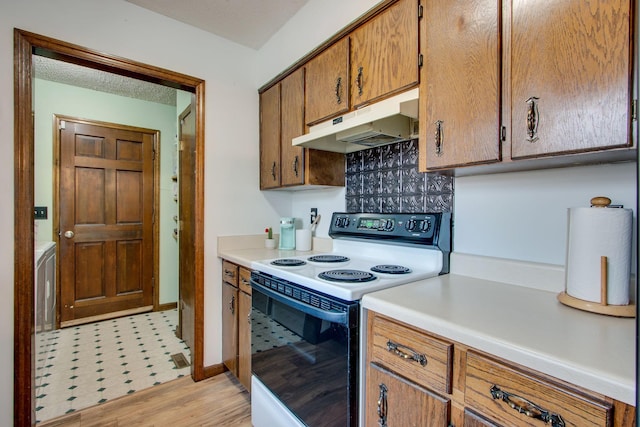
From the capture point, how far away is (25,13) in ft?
5.28

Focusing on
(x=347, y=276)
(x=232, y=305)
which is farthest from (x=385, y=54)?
(x=232, y=305)

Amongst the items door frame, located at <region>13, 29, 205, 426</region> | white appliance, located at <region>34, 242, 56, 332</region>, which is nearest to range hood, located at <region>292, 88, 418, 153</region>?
door frame, located at <region>13, 29, 205, 426</region>

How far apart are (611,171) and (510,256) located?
45 cm

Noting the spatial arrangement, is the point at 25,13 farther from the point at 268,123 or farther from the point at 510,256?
the point at 510,256

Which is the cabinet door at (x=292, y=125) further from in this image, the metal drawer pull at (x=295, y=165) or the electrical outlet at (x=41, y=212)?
the electrical outlet at (x=41, y=212)

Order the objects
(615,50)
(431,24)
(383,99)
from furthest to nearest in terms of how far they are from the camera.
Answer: (383,99)
(431,24)
(615,50)

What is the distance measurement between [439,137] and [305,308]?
0.89 m

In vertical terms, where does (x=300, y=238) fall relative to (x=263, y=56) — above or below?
below

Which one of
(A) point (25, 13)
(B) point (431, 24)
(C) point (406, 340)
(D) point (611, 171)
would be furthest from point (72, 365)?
(D) point (611, 171)

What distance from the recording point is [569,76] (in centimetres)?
86

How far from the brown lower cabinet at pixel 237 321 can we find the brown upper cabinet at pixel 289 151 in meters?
0.70

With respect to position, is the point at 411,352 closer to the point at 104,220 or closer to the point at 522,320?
the point at 522,320

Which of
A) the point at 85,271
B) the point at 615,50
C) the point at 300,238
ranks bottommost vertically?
the point at 85,271

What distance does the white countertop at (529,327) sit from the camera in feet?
1.97
